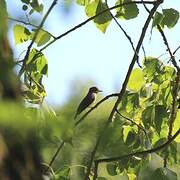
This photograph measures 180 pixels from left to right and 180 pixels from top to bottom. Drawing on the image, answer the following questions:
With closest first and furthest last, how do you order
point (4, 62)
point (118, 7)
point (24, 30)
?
point (4, 62) → point (24, 30) → point (118, 7)

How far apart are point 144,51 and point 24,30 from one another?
444 mm

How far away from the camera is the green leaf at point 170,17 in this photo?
89.7 inches

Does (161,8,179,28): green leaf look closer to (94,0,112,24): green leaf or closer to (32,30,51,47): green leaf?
(94,0,112,24): green leaf

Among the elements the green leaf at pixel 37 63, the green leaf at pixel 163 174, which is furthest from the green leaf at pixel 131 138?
the green leaf at pixel 37 63

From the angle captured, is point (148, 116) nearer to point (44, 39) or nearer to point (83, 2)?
point (44, 39)

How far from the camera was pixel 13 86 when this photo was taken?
0.56m

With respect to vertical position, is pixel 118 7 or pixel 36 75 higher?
pixel 118 7

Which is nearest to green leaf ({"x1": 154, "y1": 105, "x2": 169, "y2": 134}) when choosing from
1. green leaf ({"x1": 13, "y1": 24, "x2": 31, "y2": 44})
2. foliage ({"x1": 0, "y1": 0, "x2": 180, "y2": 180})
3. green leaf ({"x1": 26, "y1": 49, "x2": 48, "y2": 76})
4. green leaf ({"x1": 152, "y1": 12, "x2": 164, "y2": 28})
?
foliage ({"x1": 0, "y1": 0, "x2": 180, "y2": 180})

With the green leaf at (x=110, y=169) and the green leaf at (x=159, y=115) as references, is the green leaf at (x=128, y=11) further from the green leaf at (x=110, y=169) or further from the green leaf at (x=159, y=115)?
the green leaf at (x=110, y=169)

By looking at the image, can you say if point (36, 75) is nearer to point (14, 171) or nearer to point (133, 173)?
point (133, 173)

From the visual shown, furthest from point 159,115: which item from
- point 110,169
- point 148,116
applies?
point 110,169

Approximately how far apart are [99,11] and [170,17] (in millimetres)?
269

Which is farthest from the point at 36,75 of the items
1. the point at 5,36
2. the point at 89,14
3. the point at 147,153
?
the point at 5,36

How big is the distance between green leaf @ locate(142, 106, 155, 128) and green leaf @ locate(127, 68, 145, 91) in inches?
5.1
